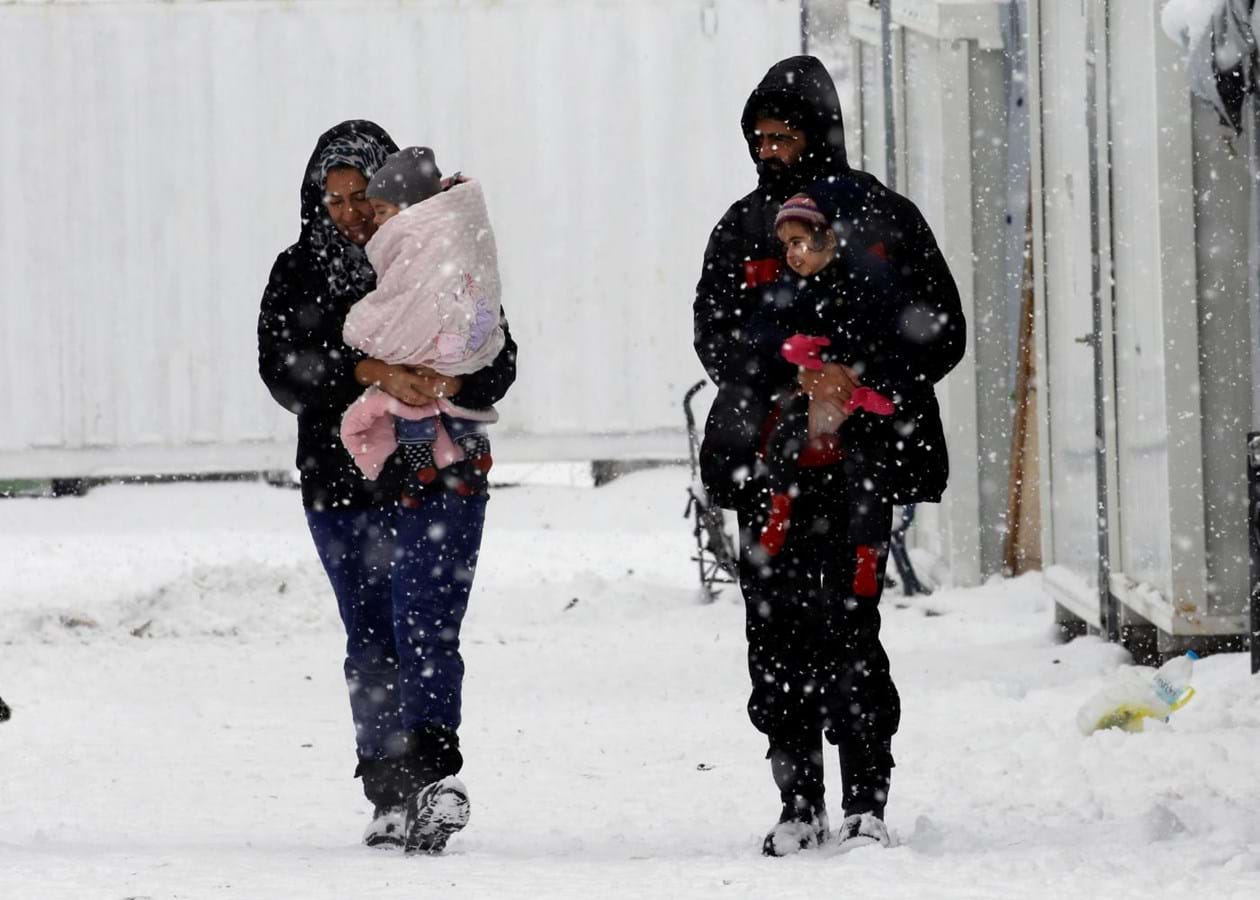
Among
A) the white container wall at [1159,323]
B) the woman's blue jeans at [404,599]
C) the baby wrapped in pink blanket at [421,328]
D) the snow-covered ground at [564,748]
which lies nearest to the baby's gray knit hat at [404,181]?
the baby wrapped in pink blanket at [421,328]

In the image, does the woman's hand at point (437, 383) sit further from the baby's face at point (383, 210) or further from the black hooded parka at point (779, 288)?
the black hooded parka at point (779, 288)

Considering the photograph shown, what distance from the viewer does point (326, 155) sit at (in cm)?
493

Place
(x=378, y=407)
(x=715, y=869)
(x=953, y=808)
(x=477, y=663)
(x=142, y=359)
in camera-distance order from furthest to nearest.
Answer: (x=142, y=359) → (x=477, y=663) → (x=953, y=808) → (x=378, y=407) → (x=715, y=869)

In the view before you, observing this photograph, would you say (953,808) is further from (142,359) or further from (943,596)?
(142,359)

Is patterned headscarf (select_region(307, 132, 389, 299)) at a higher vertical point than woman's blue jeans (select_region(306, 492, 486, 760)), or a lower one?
higher

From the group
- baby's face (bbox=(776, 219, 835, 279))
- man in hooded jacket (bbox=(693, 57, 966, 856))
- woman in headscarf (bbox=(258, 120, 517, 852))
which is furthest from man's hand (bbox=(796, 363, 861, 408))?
woman in headscarf (bbox=(258, 120, 517, 852))

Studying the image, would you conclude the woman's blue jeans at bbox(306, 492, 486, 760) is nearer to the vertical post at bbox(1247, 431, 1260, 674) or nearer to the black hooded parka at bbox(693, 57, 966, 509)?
the black hooded parka at bbox(693, 57, 966, 509)

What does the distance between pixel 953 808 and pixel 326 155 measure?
2102mm

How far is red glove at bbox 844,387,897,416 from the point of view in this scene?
4.57 meters

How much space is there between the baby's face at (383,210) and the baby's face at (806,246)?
34.5 inches

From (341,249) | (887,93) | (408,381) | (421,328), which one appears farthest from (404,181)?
(887,93)

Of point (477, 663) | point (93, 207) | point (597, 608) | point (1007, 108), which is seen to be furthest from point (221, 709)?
point (93, 207)

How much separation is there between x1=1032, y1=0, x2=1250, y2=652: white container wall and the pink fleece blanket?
3157 mm

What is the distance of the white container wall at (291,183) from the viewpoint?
1232 cm
